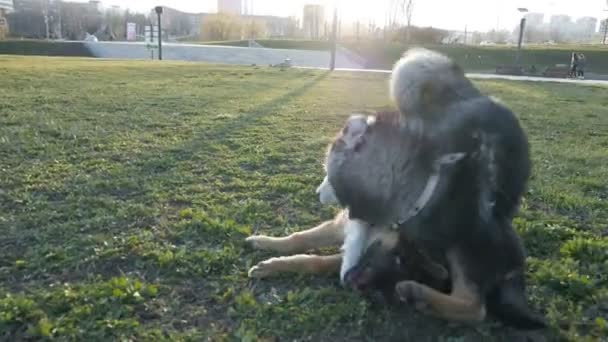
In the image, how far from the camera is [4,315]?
8.10 ft

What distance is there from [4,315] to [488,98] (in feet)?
8.20

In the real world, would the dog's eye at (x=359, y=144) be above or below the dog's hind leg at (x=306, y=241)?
above

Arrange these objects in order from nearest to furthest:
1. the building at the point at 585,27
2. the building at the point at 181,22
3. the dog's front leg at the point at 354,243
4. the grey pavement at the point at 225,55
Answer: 1. the dog's front leg at the point at 354,243
2. the grey pavement at the point at 225,55
3. the building at the point at 585,27
4. the building at the point at 181,22

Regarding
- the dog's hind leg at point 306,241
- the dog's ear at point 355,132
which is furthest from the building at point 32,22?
the dog's ear at point 355,132

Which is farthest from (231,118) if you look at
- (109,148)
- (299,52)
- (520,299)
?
(299,52)

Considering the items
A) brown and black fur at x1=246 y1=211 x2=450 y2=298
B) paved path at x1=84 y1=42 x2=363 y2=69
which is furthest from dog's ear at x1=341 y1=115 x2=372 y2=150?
paved path at x1=84 y1=42 x2=363 y2=69

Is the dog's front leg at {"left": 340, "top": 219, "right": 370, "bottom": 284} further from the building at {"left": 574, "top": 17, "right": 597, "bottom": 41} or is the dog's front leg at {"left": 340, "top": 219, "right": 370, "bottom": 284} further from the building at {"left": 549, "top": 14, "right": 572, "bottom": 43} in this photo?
the building at {"left": 574, "top": 17, "right": 597, "bottom": 41}

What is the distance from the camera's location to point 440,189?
7.67 ft

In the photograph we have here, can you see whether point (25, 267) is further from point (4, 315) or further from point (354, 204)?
point (354, 204)

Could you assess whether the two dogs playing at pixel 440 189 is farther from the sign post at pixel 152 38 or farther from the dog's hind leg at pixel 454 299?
the sign post at pixel 152 38

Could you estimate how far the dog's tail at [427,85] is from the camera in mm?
2330

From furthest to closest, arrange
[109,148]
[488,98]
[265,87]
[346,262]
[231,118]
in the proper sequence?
[265,87] < [231,118] < [109,148] < [346,262] < [488,98]

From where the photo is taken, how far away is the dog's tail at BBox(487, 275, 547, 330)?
2.54 m

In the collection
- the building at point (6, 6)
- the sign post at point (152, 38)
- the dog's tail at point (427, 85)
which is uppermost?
the building at point (6, 6)
